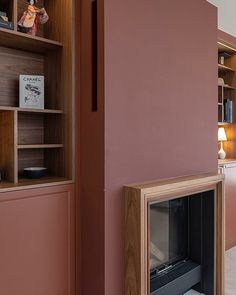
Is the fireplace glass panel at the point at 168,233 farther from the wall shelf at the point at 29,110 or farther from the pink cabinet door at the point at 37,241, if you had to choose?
the wall shelf at the point at 29,110

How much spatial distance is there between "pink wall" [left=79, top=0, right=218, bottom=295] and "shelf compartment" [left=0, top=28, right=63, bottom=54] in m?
0.21

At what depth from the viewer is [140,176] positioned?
6.22 feet

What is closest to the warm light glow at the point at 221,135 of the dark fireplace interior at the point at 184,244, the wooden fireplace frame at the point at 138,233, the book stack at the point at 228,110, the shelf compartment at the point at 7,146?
the book stack at the point at 228,110

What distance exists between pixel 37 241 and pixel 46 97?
3.03 ft

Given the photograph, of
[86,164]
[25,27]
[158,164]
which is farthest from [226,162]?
[25,27]

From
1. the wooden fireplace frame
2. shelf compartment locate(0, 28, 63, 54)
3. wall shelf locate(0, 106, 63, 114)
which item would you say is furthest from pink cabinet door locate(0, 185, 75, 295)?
shelf compartment locate(0, 28, 63, 54)

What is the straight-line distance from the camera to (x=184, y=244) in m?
2.53

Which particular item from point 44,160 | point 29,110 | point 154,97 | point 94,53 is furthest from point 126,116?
point 44,160

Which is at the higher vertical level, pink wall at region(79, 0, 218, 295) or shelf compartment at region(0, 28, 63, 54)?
shelf compartment at region(0, 28, 63, 54)

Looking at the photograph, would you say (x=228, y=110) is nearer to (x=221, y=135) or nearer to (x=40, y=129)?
(x=221, y=135)

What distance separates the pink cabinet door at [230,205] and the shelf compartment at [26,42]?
2260 mm

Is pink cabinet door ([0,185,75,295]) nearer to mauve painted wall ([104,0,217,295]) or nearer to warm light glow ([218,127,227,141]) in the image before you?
mauve painted wall ([104,0,217,295])

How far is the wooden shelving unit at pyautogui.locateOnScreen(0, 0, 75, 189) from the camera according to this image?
1716 millimetres

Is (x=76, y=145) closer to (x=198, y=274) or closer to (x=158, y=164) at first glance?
(x=158, y=164)
